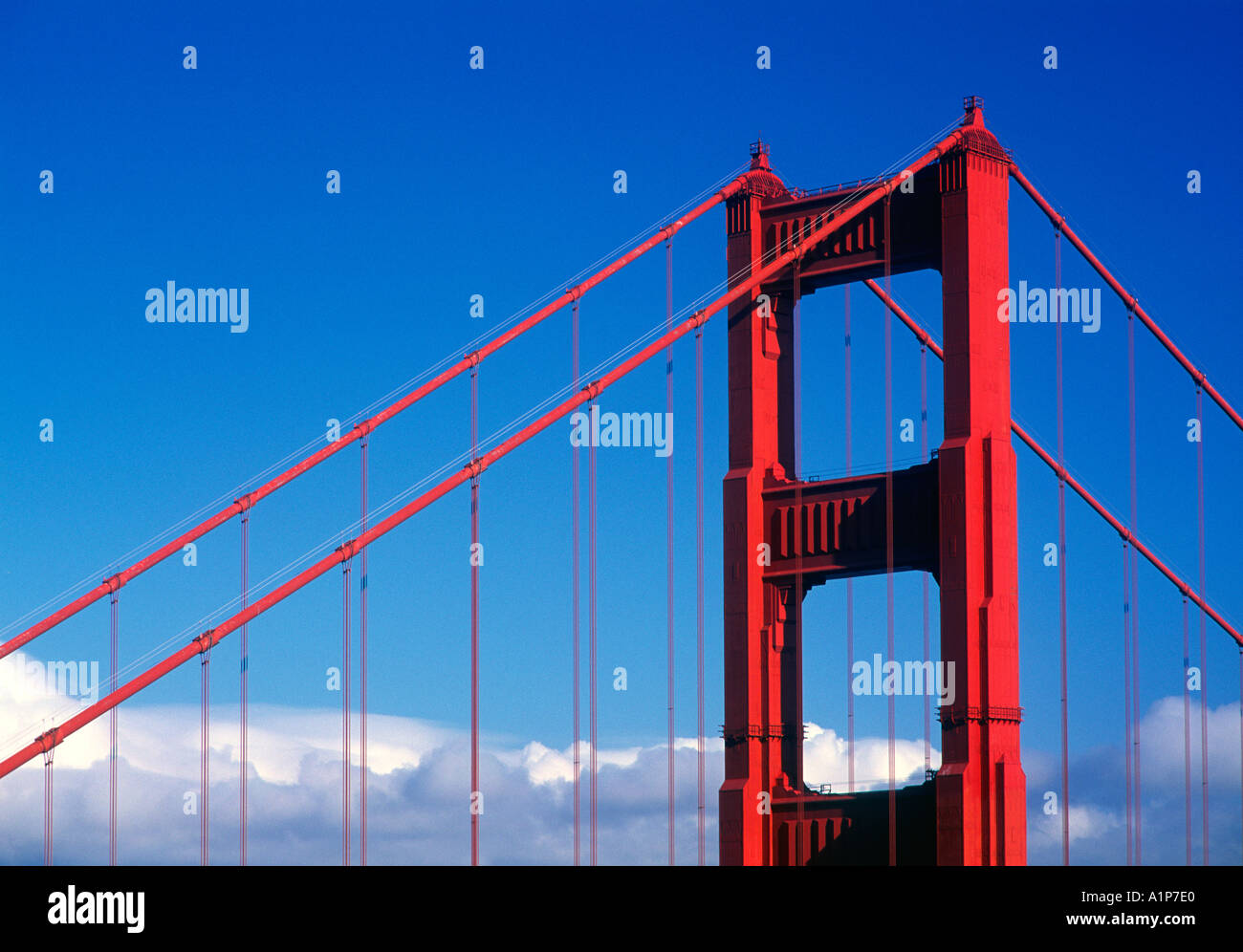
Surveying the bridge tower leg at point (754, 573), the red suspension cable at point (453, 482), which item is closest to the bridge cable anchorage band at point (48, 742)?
the red suspension cable at point (453, 482)

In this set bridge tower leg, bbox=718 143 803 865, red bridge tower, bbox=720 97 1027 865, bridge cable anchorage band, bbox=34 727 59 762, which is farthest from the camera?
bridge tower leg, bbox=718 143 803 865

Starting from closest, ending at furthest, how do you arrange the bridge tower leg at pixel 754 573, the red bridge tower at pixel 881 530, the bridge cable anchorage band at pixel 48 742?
1. the bridge cable anchorage band at pixel 48 742
2. the red bridge tower at pixel 881 530
3. the bridge tower leg at pixel 754 573

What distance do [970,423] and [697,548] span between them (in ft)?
23.6

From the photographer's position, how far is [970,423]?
188 feet

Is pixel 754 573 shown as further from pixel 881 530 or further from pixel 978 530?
pixel 978 530

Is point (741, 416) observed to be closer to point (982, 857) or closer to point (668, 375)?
point (668, 375)

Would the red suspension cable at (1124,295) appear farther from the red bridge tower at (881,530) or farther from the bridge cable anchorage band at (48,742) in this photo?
the bridge cable anchorage band at (48,742)

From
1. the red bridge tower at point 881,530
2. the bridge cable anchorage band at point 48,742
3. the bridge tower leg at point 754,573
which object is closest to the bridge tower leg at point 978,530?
the red bridge tower at point 881,530

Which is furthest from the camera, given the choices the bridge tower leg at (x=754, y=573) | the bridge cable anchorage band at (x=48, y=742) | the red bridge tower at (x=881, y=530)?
the bridge tower leg at (x=754, y=573)

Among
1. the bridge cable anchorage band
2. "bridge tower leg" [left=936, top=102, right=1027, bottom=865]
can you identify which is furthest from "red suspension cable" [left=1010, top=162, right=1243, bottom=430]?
the bridge cable anchorage band

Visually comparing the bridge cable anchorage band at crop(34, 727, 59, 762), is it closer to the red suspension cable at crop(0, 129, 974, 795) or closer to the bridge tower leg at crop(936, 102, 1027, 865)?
the red suspension cable at crop(0, 129, 974, 795)

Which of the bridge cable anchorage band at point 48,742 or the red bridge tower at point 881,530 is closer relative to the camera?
the bridge cable anchorage band at point 48,742

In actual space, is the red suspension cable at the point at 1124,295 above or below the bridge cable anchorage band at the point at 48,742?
above
